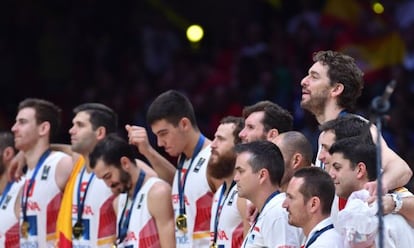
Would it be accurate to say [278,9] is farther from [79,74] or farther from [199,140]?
[199,140]

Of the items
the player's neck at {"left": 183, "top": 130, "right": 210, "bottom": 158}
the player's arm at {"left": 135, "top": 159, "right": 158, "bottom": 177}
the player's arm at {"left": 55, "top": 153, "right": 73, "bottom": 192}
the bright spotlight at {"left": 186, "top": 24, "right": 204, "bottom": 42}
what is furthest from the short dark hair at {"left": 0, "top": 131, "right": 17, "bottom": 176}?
the bright spotlight at {"left": 186, "top": 24, "right": 204, "bottom": 42}

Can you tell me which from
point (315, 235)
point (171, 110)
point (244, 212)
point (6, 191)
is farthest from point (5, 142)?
point (315, 235)

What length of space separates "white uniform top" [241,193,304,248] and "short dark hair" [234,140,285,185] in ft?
0.56

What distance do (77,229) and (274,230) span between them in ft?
9.37

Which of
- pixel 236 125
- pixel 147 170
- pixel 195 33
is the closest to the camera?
pixel 236 125

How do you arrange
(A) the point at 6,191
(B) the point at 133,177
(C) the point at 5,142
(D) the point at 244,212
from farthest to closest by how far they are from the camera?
(C) the point at 5,142, (A) the point at 6,191, (B) the point at 133,177, (D) the point at 244,212

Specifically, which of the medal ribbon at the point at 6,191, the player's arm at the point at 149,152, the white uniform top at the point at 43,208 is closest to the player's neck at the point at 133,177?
the player's arm at the point at 149,152

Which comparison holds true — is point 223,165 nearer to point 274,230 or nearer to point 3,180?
point 274,230

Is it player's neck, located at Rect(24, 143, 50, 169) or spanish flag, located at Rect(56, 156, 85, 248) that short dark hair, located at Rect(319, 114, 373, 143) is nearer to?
spanish flag, located at Rect(56, 156, 85, 248)

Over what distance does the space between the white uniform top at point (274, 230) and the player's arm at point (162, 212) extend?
5.34 feet

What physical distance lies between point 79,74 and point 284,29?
10.4 feet

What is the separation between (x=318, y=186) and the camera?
311 inches

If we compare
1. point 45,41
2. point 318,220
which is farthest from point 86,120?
point 45,41

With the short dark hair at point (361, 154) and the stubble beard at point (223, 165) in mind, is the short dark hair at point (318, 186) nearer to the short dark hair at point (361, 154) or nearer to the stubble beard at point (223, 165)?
the short dark hair at point (361, 154)
